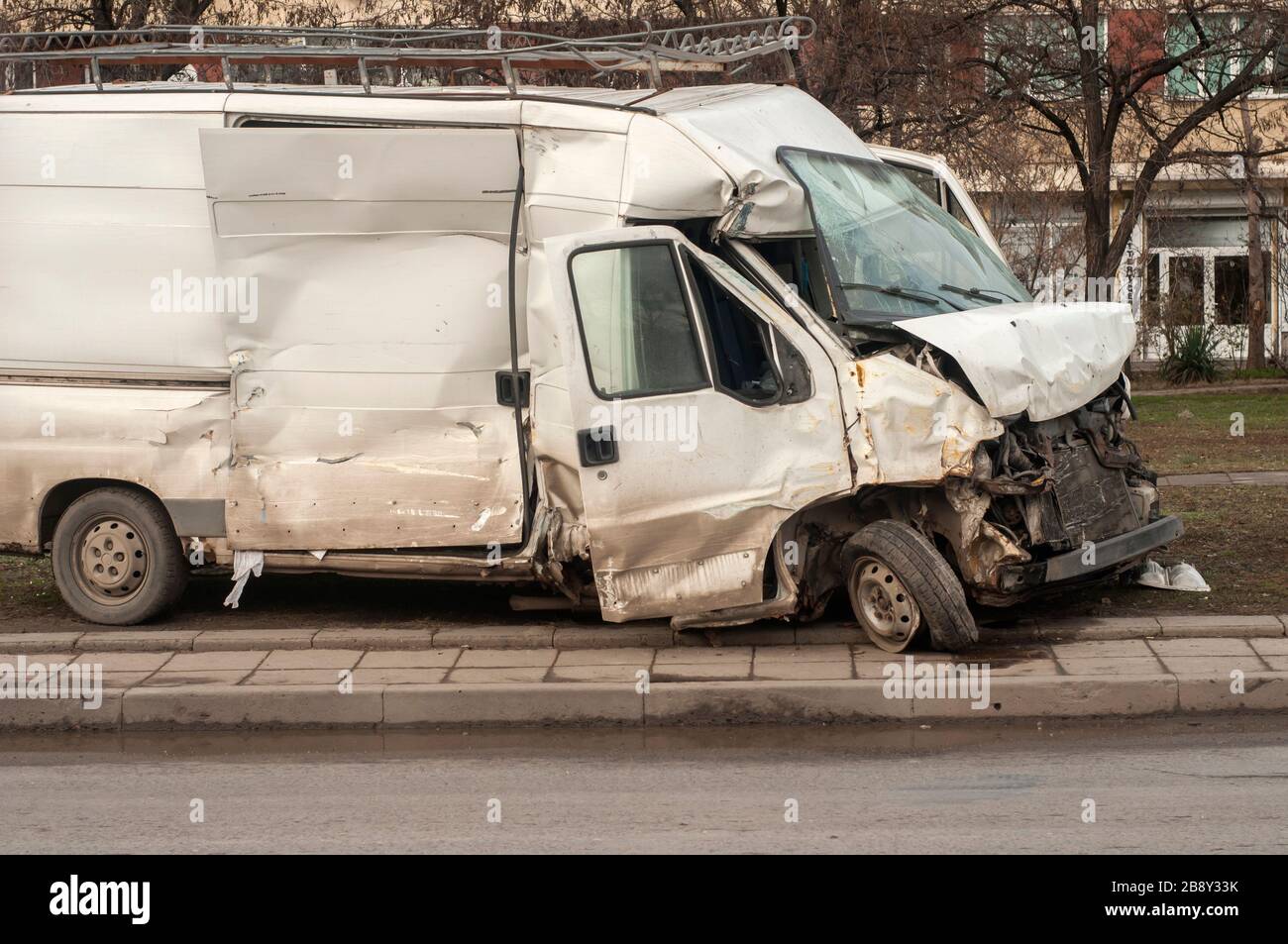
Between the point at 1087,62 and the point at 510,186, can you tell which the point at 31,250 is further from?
the point at 1087,62

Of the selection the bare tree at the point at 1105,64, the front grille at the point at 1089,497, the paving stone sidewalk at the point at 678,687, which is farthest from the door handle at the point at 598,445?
the bare tree at the point at 1105,64

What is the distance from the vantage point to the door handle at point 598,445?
25.4 ft

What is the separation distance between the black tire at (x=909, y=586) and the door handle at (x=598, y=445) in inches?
48.3

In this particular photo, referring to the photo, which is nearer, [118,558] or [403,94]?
[403,94]

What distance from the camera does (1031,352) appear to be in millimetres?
7547

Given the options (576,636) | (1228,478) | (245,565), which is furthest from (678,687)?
(1228,478)

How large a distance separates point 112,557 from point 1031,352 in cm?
507

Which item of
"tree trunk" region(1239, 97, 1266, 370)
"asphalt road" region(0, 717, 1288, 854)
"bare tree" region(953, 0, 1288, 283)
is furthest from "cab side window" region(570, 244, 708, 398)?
"tree trunk" region(1239, 97, 1266, 370)

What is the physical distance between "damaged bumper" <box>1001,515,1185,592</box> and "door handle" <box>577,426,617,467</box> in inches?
76.1

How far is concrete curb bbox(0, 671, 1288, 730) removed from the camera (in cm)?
707

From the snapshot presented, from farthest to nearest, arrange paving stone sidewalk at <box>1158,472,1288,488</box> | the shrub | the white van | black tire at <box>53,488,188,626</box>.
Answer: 1. the shrub
2. paving stone sidewalk at <box>1158,472,1288,488</box>
3. black tire at <box>53,488,188,626</box>
4. the white van

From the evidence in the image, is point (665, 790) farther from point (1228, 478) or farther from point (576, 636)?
point (1228, 478)

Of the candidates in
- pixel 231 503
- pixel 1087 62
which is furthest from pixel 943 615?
pixel 1087 62

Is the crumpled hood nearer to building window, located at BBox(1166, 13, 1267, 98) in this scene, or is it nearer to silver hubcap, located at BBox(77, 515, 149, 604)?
silver hubcap, located at BBox(77, 515, 149, 604)
